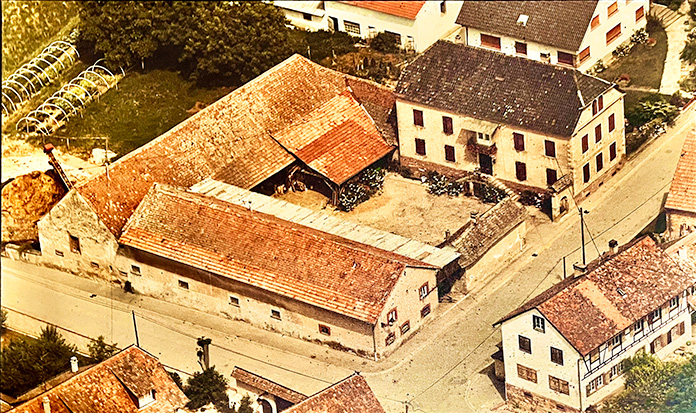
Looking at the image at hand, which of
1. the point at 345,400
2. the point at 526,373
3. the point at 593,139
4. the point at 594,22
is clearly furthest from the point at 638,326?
the point at 594,22

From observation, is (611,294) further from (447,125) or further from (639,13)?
(639,13)

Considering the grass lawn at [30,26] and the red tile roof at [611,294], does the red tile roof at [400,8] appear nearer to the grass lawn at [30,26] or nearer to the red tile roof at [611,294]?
the grass lawn at [30,26]

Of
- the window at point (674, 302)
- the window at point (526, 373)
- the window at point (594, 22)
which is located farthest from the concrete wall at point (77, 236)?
the window at point (594, 22)

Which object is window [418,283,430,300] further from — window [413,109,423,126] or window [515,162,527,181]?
window [413,109,423,126]

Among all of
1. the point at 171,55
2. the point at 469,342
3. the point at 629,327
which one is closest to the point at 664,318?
the point at 629,327

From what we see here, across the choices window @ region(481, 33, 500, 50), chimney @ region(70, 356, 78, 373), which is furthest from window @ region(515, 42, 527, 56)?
chimney @ region(70, 356, 78, 373)
